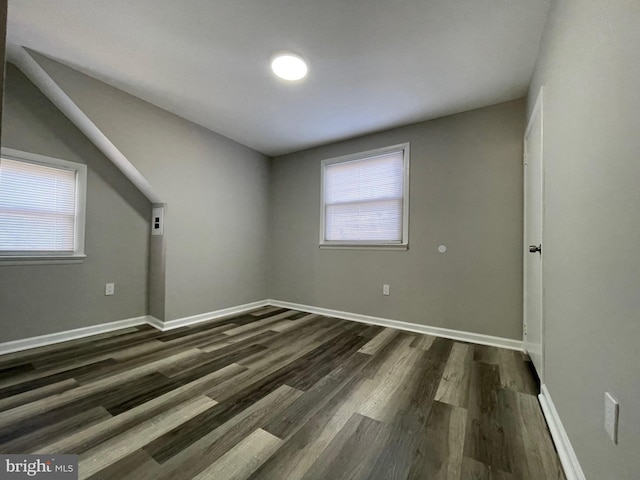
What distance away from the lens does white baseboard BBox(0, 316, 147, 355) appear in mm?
2193

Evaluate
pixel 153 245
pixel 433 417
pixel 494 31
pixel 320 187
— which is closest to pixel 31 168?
pixel 153 245

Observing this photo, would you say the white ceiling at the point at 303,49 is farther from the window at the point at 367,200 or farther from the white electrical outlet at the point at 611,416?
the white electrical outlet at the point at 611,416

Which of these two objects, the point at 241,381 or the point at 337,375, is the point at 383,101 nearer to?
the point at 337,375

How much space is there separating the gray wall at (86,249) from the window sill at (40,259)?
0.04 metres

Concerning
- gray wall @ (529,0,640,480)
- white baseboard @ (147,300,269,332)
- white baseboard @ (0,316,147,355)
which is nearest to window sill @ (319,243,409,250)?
white baseboard @ (147,300,269,332)

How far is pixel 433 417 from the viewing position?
1.46 meters

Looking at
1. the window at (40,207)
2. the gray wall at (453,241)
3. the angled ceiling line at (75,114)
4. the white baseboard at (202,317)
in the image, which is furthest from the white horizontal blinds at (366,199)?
the window at (40,207)

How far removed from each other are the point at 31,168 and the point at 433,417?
148 inches

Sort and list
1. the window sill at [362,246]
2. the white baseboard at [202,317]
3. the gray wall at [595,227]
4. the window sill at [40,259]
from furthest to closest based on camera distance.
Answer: the window sill at [362,246], the white baseboard at [202,317], the window sill at [40,259], the gray wall at [595,227]

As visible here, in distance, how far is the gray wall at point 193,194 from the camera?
2.46 m

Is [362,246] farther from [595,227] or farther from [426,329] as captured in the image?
[595,227]

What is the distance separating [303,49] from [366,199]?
184cm

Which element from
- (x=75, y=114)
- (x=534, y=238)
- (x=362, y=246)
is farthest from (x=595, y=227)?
(x=75, y=114)

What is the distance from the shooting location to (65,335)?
246cm
